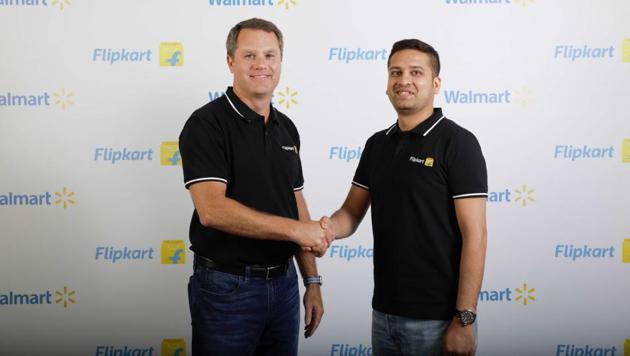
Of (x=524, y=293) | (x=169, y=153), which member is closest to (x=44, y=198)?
(x=169, y=153)

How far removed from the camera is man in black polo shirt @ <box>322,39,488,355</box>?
1.92 m

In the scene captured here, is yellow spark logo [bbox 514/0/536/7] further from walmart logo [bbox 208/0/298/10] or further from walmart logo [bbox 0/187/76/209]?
walmart logo [bbox 0/187/76/209]

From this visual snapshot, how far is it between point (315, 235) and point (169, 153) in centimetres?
156

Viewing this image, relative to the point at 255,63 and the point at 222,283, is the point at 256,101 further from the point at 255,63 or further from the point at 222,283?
the point at 222,283

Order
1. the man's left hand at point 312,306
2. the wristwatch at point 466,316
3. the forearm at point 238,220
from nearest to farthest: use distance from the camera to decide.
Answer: the wristwatch at point 466,316
the forearm at point 238,220
the man's left hand at point 312,306

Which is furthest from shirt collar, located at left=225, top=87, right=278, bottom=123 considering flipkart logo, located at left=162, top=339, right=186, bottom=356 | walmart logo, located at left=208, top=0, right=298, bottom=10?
flipkart logo, located at left=162, top=339, right=186, bottom=356

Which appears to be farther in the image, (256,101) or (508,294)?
(508,294)

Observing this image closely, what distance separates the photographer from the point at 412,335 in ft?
6.42

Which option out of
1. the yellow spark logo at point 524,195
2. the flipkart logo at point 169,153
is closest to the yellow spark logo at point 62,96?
the flipkart logo at point 169,153

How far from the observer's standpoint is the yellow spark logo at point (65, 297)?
3555 mm

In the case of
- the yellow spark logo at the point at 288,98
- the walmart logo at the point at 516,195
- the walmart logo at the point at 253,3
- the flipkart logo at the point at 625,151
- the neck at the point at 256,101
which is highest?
the walmart logo at the point at 253,3

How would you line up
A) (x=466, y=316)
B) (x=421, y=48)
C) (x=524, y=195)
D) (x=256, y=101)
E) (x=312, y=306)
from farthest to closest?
(x=524, y=195) → (x=312, y=306) → (x=256, y=101) → (x=421, y=48) → (x=466, y=316)

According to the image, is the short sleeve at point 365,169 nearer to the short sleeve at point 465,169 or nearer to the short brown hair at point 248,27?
the short sleeve at point 465,169

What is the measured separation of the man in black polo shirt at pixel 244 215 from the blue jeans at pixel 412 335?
41 centimetres
